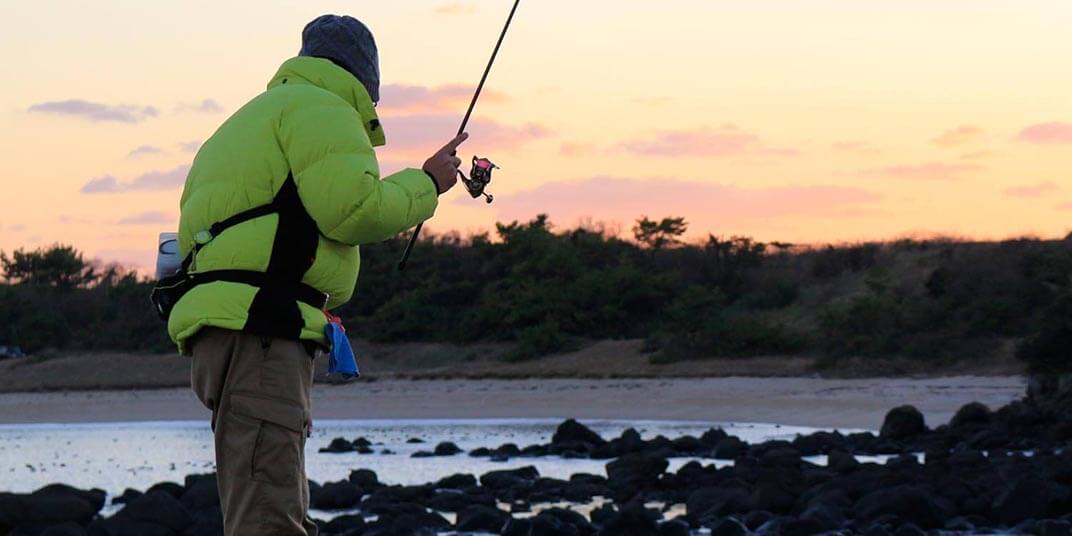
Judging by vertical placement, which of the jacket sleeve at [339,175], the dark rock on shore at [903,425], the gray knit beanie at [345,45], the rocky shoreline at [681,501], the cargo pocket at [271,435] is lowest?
the rocky shoreline at [681,501]

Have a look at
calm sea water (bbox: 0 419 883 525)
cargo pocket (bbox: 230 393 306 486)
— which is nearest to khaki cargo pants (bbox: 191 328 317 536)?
cargo pocket (bbox: 230 393 306 486)

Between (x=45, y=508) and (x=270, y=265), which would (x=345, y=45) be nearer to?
(x=270, y=265)

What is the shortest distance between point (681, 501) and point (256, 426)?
959 cm

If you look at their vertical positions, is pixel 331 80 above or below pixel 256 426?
above

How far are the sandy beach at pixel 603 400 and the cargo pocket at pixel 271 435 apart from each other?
17875mm

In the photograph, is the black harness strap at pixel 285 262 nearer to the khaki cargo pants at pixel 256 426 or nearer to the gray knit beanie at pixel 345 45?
the khaki cargo pants at pixel 256 426

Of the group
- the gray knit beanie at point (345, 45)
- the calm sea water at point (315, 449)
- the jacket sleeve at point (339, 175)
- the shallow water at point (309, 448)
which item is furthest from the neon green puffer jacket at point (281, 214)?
the shallow water at point (309, 448)

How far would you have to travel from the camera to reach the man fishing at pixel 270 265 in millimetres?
3566

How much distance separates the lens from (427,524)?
11.1 meters

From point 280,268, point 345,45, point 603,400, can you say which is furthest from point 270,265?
point 603,400

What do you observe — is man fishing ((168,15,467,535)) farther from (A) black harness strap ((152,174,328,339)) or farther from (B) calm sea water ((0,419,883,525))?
(B) calm sea water ((0,419,883,525))

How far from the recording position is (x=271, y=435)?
→ 3.59 metres

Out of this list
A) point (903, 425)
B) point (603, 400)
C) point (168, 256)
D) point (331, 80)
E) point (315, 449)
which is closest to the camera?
point (331, 80)

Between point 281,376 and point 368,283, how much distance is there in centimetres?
3518
